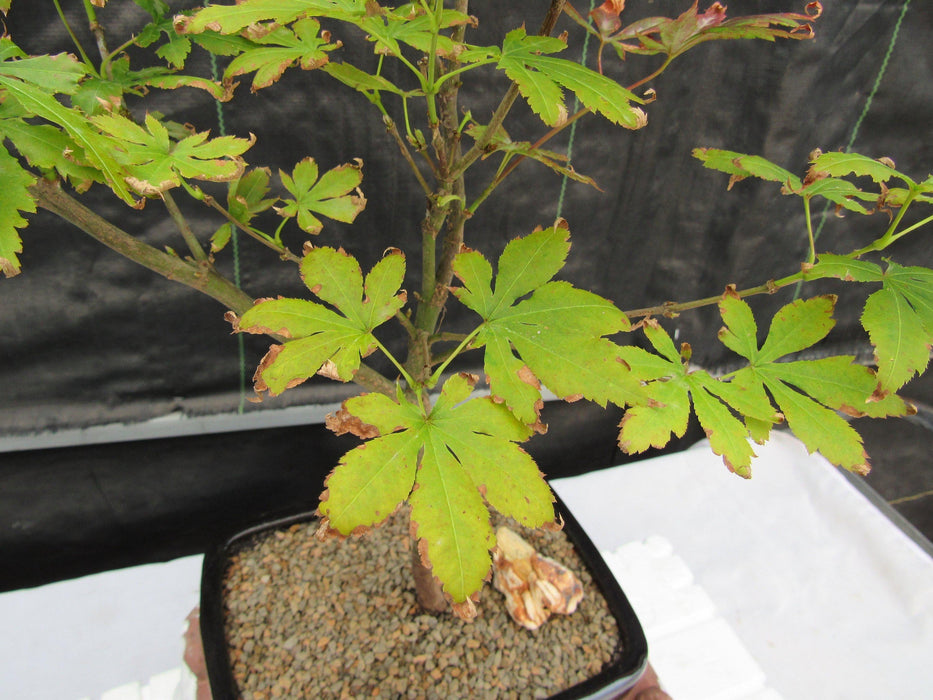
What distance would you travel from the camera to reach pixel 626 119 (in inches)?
17.1

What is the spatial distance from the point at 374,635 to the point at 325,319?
47 centimetres

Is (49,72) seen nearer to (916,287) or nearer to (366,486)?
(366,486)

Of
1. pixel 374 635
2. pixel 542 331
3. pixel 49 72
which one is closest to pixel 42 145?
pixel 49 72

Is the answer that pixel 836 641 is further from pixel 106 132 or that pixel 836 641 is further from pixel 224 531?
pixel 106 132

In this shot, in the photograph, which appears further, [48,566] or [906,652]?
[48,566]

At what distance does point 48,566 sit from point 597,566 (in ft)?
3.35

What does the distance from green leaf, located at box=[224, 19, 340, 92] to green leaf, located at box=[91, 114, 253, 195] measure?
5cm

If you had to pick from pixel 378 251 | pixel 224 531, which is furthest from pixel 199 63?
pixel 224 531

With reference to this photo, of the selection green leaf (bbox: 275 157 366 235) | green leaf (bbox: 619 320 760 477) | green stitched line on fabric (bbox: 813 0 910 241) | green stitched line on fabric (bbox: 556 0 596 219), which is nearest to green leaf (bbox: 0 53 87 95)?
green leaf (bbox: 275 157 366 235)

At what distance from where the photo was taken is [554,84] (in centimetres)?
45

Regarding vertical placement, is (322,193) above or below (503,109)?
below

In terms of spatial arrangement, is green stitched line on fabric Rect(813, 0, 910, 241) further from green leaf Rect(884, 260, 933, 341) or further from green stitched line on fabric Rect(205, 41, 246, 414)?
green stitched line on fabric Rect(205, 41, 246, 414)

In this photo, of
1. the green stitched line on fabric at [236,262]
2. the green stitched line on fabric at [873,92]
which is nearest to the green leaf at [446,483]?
the green stitched line on fabric at [236,262]

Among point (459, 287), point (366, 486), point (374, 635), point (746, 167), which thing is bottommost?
point (374, 635)
